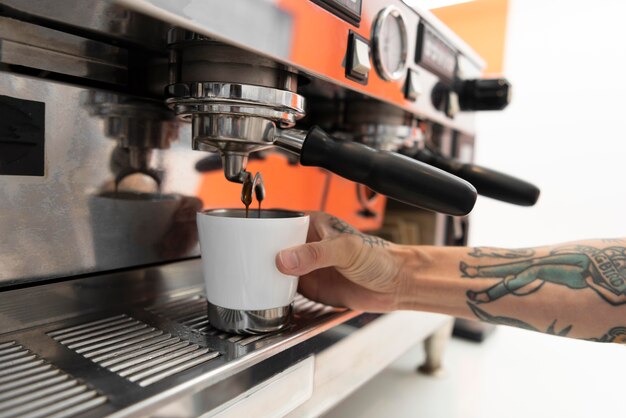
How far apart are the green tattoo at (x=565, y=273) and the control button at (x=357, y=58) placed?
235mm

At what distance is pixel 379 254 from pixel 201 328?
18 cm

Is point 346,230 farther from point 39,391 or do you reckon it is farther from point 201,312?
point 39,391

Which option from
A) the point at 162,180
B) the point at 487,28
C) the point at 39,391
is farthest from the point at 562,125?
the point at 39,391

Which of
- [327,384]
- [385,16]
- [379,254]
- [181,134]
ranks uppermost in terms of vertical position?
[385,16]

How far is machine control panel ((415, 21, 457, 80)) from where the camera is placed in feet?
1.69

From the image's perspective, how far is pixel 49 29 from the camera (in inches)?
13.2

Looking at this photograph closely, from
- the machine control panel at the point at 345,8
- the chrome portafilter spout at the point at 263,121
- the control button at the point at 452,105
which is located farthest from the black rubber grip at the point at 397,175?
the control button at the point at 452,105

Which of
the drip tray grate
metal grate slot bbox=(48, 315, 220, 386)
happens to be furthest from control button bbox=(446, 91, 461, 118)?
metal grate slot bbox=(48, 315, 220, 386)

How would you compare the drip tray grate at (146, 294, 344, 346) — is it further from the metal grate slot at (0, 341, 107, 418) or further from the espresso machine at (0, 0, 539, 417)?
the metal grate slot at (0, 341, 107, 418)

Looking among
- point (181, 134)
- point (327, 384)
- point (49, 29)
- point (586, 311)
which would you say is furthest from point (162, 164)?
point (586, 311)

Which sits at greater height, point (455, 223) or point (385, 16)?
point (385, 16)

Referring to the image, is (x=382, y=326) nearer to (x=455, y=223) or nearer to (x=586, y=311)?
(x=586, y=311)

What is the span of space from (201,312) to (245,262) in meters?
0.10

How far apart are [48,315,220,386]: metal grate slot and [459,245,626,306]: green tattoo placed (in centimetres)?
29
